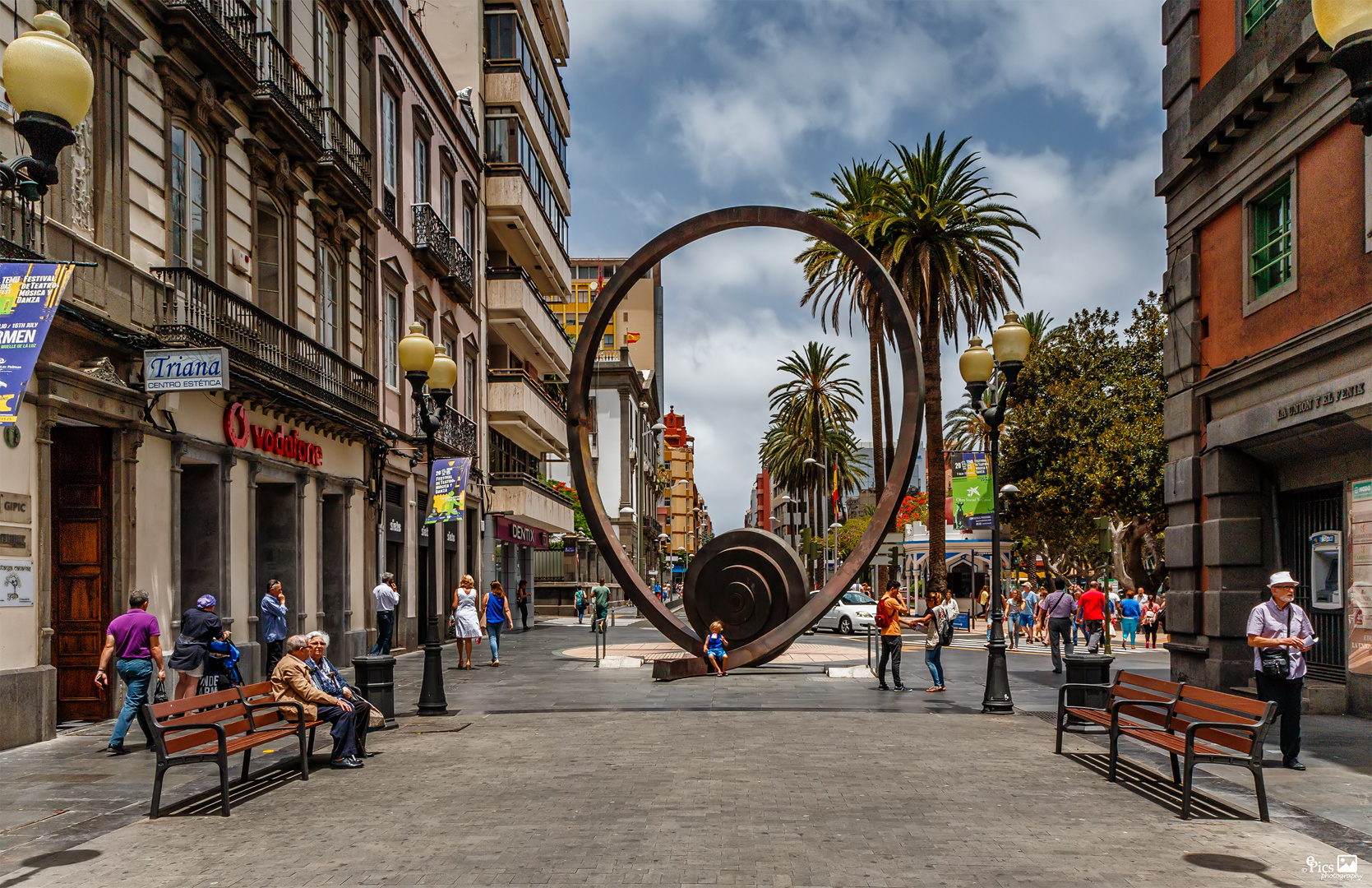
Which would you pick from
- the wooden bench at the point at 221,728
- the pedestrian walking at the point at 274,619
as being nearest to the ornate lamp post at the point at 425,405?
the pedestrian walking at the point at 274,619

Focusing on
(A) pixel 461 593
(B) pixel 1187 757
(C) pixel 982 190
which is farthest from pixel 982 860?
(C) pixel 982 190

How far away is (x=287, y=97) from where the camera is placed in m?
20.5

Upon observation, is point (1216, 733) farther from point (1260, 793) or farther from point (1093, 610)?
point (1093, 610)

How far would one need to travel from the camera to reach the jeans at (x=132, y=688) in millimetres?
12117

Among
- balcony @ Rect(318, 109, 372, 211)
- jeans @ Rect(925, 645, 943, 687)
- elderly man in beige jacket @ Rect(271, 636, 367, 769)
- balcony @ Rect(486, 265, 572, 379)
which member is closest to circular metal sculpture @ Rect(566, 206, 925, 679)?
jeans @ Rect(925, 645, 943, 687)

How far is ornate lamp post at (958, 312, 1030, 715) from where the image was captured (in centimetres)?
1587

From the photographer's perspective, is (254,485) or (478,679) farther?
(478,679)

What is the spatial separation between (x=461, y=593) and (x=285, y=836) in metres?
16.0

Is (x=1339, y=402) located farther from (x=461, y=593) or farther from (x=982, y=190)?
(x=982, y=190)

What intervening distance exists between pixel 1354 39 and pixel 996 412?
423 inches

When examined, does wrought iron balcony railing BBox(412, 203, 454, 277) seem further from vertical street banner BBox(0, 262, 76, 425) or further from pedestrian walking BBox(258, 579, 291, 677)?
vertical street banner BBox(0, 262, 76, 425)

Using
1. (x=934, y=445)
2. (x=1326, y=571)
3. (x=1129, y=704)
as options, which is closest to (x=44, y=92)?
(x=1129, y=704)

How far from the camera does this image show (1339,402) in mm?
14250

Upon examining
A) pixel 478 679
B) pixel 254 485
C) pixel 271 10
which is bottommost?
pixel 478 679
